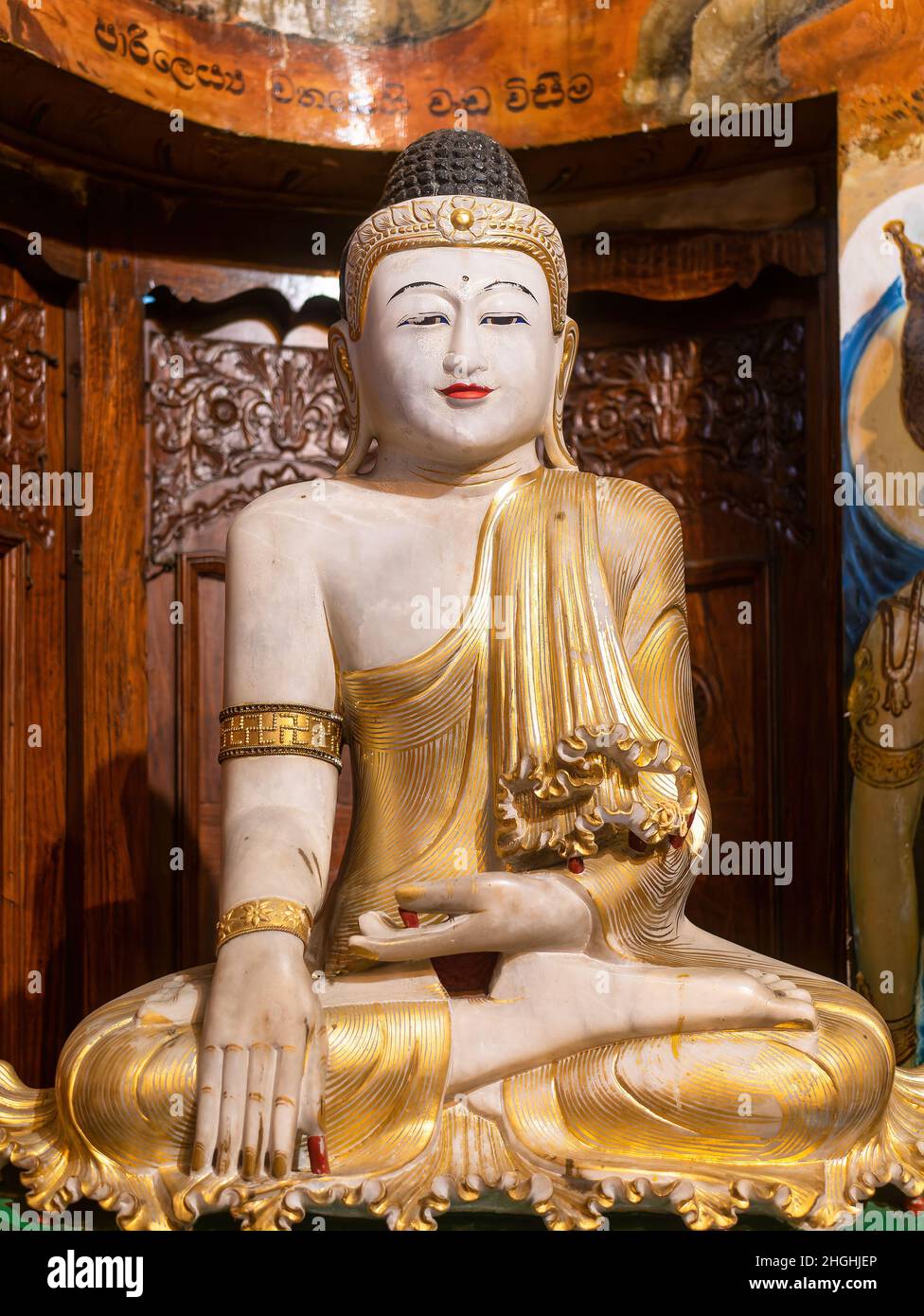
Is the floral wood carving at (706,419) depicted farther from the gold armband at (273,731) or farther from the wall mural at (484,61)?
the gold armband at (273,731)

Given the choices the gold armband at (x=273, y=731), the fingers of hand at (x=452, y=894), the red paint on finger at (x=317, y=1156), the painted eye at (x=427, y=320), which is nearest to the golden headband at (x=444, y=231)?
the painted eye at (x=427, y=320)

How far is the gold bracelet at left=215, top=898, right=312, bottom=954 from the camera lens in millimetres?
3811

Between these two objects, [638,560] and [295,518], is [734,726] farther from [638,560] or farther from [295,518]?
[295,518]

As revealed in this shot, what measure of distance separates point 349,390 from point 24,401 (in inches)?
49.1

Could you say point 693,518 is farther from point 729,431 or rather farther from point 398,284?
point 398,284

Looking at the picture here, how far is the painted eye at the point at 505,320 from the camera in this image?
14.3 feet

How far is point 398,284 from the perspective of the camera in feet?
14.3

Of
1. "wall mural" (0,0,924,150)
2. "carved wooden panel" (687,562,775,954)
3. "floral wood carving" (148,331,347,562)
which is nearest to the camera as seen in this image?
"wall mural" (0,0,924,150)

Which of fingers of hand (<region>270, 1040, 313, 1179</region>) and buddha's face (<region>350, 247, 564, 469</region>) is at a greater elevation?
buddha's face (<region>350, 247, 564, 469</region>)

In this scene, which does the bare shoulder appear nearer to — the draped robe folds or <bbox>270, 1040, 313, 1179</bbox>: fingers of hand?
the draped robe folds

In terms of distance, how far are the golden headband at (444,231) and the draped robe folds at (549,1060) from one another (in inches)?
21.3

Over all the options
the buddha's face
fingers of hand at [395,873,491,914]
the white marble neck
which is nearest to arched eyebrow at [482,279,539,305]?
the buddha's face

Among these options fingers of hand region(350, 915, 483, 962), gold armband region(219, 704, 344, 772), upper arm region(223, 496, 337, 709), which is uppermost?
upper arm region(223, 496, 337, 709)

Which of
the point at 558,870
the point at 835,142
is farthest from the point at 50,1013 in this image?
the point at 835,142
